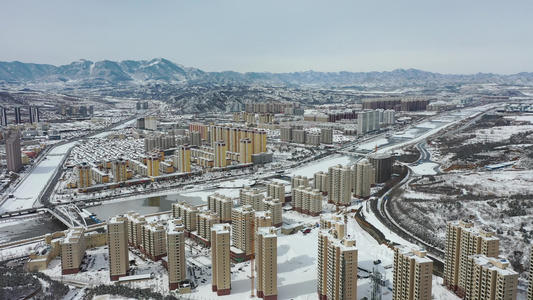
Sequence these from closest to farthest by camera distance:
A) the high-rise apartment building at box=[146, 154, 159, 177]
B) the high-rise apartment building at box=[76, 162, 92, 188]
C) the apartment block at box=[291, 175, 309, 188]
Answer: the apartment block at box=[291, 175, 309, 188]
the high-rise apartment building at box=[76, 162, 92, 188]
the high-rise apartment building at box=[146, 154, 159, 177]

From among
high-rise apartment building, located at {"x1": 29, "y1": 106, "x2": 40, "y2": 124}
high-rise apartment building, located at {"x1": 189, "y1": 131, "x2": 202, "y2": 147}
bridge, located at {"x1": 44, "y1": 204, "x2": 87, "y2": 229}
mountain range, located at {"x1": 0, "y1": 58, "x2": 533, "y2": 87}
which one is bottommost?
bridge, located at {"x1": 44, "y1": 204, "x2": 87, "y2": 229}

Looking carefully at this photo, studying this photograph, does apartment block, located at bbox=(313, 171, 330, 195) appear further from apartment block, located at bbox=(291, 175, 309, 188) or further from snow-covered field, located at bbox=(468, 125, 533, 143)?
snow-covered field, located at bbox=(468, 125, 533, 143)

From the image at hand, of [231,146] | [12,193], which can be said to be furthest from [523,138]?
[12,193]

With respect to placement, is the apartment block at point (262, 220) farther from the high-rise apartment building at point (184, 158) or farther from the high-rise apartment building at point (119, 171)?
the high-rise apartment building at point (184, 158)

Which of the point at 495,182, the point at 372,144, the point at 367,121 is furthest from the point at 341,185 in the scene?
the point at 367,121

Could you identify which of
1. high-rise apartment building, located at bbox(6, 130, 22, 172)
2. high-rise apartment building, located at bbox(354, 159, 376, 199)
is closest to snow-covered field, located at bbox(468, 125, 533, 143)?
high-rise apartment building, located at bbox(354, 159, 376, 199)

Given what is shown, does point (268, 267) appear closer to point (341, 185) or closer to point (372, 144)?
point (341, 185)

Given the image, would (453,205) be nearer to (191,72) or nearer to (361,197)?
(361,197)

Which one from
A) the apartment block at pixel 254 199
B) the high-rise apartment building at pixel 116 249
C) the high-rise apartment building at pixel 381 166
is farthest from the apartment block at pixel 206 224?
the high-rise apartment building at pixel 381 166
